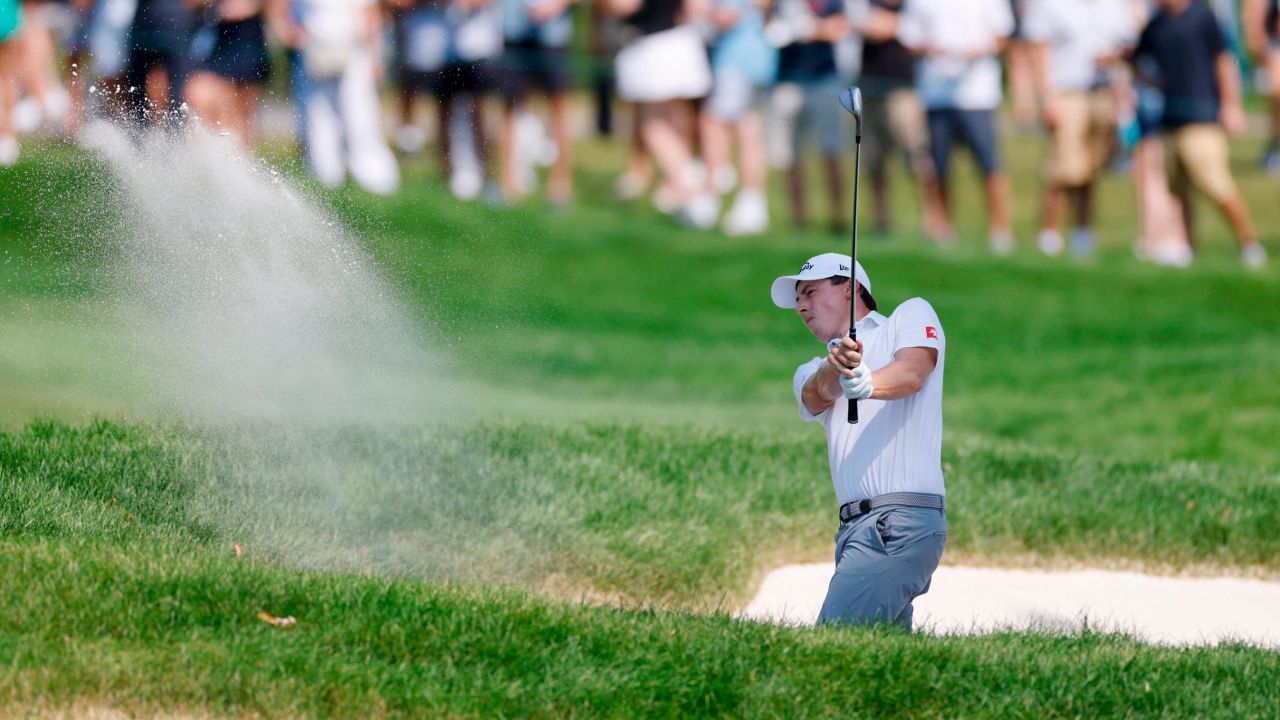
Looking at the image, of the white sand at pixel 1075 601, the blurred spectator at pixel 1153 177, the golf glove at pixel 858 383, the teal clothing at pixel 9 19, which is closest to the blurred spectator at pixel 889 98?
the blurred spectator at pixel 1153 177

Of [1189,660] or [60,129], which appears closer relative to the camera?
[1189,660]

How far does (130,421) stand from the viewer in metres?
8.28

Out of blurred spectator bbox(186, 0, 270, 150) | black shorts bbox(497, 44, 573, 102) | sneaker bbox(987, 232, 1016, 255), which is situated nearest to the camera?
blurred spectator bbox(186, 0, 270, 150)

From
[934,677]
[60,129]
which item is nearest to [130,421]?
[934,677]

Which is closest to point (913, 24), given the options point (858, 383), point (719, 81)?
point (719, 81)

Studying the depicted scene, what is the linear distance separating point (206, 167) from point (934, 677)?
561cm

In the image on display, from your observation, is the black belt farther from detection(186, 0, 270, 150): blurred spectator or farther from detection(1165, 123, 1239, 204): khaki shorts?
detection(1165, 123, 1239, 204): khaki shorts

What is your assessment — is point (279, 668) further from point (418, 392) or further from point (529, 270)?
point (529, 270)

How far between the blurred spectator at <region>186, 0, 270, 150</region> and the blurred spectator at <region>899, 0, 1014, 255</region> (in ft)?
18.8

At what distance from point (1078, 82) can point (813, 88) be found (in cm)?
249

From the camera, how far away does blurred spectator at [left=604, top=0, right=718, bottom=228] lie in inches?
651

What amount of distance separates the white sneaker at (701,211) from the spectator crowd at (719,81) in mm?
19

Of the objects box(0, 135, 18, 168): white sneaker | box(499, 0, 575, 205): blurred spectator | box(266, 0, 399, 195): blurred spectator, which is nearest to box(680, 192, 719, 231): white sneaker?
box(499, 0, 575, 205): blurred spectator

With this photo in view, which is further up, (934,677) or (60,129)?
(60,129)
